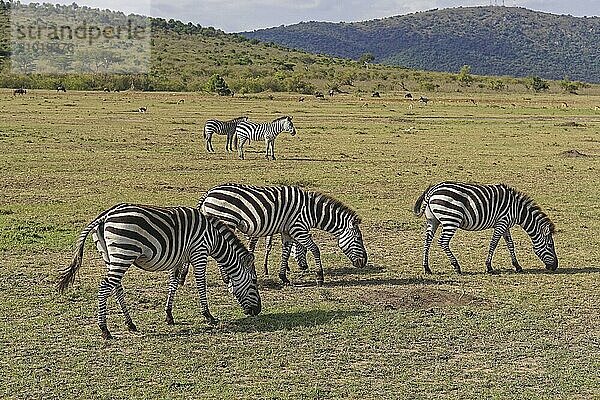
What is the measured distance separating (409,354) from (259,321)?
1.86 m

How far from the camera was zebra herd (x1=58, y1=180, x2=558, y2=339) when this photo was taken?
27.6 ft

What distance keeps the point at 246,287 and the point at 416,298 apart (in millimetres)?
2245

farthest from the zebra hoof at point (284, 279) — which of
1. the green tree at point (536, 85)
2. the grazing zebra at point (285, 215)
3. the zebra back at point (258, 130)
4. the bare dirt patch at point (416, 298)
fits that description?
the green tree at point (536, 85)

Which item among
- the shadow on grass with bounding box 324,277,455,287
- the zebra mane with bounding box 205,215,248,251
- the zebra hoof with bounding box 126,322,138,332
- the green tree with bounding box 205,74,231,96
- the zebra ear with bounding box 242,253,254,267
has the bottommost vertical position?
the zebra hoof with bounding box 126,322,138,332

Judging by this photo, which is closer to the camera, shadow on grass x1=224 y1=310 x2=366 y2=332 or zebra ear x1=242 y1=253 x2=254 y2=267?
shadow on grass x1=224 y1=310 x2=366 y2=332

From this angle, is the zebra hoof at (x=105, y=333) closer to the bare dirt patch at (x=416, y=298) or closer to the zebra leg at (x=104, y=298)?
the zebra leg at (x=104, y=298)

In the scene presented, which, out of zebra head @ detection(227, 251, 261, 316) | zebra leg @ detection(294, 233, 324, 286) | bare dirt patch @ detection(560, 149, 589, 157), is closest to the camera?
zebra head @ detection(227, 251, 261, 316)

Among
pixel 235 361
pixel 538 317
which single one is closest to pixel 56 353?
pixel 235 361

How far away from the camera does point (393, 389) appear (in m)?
7.31

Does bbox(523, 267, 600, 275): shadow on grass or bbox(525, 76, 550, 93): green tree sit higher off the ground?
bbox(525, 76, 550, 93): green tree

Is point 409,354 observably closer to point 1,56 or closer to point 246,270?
point 246,270

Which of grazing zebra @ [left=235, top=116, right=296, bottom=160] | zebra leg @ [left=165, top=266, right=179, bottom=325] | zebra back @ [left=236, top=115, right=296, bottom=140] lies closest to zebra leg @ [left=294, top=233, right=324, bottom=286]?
zebra leg @ [left=165, top=266, right=179, bottom=325]

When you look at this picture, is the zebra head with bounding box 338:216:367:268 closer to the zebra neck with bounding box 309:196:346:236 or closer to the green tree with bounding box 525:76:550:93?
the zebra neck with bounding box 309:196:346:236

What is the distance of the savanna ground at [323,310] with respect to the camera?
295 inches
